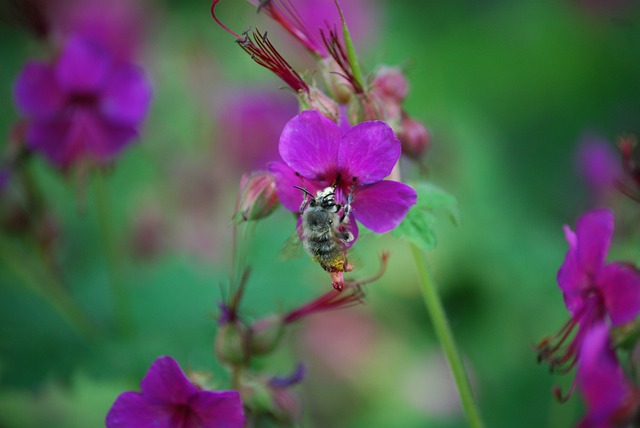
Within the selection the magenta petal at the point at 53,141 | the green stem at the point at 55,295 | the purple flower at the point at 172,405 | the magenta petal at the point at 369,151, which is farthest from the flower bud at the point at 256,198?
the green stem at the point at 55,295

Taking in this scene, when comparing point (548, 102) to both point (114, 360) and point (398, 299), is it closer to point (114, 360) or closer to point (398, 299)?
point (398, 299)

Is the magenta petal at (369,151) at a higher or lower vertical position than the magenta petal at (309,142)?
lower

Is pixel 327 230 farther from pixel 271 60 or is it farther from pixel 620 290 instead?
pixel 620 290

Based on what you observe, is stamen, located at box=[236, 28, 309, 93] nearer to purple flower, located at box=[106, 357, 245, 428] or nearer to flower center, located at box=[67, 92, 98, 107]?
purple flower, located at box=[106, 357, 245, 428]

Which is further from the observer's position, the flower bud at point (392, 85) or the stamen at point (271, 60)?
the flower bud at point (392, 85)

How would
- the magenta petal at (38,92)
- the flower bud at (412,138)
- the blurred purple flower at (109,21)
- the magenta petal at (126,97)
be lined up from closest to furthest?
the flower bud at (412,138) < the magenta petal at (38,92) < the magenta petal at (126,97) < the blurred purple flower at (109,21)

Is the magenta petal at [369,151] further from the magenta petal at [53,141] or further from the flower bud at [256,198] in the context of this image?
the magenta petal at [53,141]

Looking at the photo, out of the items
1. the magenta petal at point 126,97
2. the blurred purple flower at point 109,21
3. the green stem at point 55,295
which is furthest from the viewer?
the blurred purple flower at point 109,21

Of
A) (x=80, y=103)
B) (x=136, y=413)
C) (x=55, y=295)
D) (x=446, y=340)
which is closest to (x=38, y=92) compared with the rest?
(x=80, y=103)
